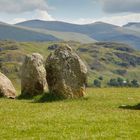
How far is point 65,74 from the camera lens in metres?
42.2

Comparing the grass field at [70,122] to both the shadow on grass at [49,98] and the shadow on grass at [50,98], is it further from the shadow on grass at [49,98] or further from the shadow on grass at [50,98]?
the shadow on grass at [49,98]

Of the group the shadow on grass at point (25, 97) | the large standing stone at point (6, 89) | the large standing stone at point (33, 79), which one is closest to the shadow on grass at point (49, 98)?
the shadow on grass at point (25, 97)

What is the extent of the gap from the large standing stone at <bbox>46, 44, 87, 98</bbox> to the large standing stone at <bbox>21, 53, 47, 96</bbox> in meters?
3.18

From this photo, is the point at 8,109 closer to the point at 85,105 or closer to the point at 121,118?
the point at 85,105

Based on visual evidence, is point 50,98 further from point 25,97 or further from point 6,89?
point 6,89

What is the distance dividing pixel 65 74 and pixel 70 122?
54.0 ft

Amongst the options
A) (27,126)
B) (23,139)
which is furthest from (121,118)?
(23,139)

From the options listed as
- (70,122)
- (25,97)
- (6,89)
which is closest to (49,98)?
(25,97)

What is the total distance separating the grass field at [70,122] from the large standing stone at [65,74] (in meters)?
5.44

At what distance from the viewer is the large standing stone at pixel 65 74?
4169 cm

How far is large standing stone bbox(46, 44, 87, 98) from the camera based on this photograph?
41.7 metres

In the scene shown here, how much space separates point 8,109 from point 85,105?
6.87m

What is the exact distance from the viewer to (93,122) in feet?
85.3

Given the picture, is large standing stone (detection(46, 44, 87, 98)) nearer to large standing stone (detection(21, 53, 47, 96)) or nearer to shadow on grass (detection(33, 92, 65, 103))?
shadow on grass (detection(33, 92, 65, 103))
